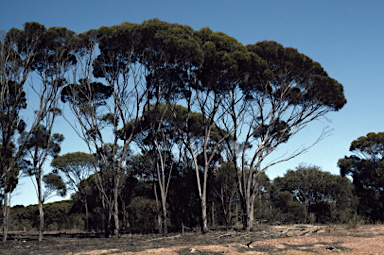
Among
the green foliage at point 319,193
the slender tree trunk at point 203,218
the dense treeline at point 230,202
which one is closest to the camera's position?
the slender tree trunk at point 203,218

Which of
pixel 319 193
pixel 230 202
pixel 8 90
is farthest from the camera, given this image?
pixel 319 193

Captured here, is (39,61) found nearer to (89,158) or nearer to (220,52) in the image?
(220,52)

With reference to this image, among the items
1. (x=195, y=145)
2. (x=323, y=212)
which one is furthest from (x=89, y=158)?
(x=323, y=212)

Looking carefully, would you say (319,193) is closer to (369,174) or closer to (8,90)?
(369,174)

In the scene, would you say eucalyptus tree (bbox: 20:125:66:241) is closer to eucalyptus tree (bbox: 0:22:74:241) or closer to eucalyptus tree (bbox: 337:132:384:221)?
eucalyptus tree (bbox: 0:22:74:241)

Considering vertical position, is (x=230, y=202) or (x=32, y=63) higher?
(x=32, y=63)

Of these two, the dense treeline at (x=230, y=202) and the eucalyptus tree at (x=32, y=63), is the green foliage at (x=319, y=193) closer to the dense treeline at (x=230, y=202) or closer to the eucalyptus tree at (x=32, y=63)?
the dense treeline at (x=230, y=202)

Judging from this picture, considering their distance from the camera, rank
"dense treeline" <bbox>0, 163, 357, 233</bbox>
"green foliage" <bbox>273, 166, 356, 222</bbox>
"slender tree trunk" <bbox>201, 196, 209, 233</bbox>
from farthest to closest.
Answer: "green foliage" <bbox>273, 166, 356, 222</bbox>, "dense treeline" <bbox>0, 163, 357, 233</bbox>, "slender tree trunk" <bbox>201, 196, 209, 233</bbox>

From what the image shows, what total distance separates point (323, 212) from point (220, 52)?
22.8 meters

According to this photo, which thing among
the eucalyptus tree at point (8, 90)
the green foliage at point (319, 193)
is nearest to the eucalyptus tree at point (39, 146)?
the eucalyptus tree at point (8, 90)

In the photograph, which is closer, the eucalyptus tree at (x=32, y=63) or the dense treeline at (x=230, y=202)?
the eucalyptus tree at (x=32, y=63)

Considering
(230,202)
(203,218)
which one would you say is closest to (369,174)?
(230,202)

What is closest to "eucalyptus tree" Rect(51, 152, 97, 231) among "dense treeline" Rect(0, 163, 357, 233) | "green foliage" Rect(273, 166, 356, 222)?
"dense treeline" Rect(0, 163, 357, 233)

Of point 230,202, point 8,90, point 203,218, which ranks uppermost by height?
point 8,90
